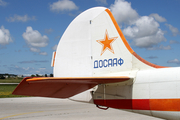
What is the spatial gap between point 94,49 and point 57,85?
1918 mm

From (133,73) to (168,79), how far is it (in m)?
0.93

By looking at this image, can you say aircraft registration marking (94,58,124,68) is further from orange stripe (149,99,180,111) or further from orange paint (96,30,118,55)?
orange stripe (149,99,180,111)

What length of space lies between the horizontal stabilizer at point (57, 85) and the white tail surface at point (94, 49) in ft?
2.61

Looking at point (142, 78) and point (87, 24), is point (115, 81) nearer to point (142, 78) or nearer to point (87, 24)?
point (142, 78)

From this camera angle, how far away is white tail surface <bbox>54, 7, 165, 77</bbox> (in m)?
5.84

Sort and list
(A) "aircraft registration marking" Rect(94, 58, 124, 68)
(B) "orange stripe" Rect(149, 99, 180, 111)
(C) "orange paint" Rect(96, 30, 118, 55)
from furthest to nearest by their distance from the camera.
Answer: (C) "orange paint" Rect(96, 30, 118, 55), (A) "aircraft registration marking" Rect(94, 58, 124, 68), (B) "orange stripe" Rect(149, 99, 180, 111)

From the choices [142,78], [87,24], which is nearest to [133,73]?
[142,78]

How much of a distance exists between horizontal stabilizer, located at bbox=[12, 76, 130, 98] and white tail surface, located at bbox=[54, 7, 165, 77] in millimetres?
797

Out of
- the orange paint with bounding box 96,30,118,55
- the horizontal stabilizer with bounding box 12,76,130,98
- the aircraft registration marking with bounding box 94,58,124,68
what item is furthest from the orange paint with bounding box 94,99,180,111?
the orange paint with bounding box 96,30,118,55

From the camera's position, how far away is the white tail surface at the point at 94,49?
5.84 m

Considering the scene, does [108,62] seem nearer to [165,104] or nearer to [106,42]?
[106,42]

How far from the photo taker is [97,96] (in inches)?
227

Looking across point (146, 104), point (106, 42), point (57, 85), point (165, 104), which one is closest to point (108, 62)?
point (106, 42)

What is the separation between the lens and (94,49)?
6285mm
